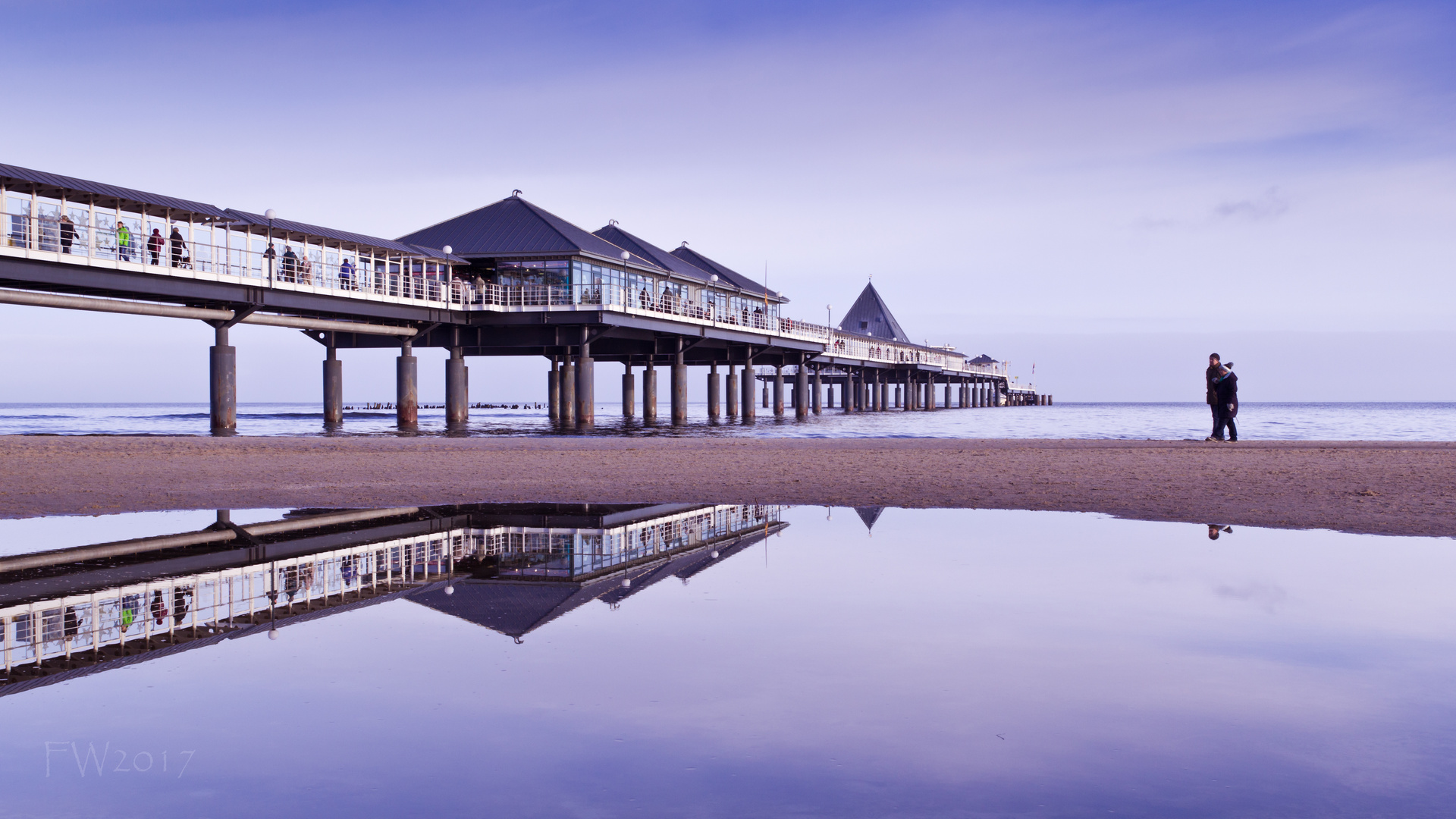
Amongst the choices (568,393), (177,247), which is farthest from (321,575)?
(568,393)

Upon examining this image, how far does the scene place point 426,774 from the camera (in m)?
3.23

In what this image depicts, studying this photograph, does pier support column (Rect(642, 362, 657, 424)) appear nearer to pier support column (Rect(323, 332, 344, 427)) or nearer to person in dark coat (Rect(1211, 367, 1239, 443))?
pier support column (Rect(323, 332, 344, 427))

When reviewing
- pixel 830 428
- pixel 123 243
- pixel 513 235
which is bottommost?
pixel 830 428

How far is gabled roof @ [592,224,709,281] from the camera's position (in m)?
54.4

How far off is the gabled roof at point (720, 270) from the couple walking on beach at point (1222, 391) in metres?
42.7

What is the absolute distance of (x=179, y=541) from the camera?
840 centimetres

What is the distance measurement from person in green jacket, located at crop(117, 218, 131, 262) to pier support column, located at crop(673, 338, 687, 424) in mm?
26189

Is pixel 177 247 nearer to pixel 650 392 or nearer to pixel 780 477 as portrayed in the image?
pixel 780 477

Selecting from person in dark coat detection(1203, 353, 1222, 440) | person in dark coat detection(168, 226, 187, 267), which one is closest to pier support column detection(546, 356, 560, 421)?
person in dark coat detection(168, 226, 187, 267)

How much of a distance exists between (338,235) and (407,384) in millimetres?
7240

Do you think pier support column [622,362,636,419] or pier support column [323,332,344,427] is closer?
pier support column [323,332,344,427]

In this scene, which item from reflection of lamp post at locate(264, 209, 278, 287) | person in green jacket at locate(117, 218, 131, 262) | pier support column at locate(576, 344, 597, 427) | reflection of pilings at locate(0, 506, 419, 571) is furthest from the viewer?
pier support column at locate(576, 344, 597, 427)

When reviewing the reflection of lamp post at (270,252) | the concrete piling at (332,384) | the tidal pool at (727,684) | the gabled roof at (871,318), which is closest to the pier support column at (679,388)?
the concrete piling at (332,384)

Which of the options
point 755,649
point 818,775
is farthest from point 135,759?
point 755,649
